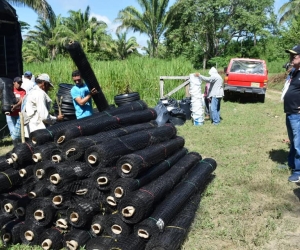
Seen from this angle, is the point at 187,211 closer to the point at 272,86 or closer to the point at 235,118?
the point at 235,118

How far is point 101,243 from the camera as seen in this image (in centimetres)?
343

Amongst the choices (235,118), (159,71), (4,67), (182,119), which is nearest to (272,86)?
(159,71)

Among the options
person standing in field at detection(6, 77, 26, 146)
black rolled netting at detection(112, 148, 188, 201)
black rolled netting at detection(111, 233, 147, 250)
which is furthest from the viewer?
person standing in field at detection(6, 77, 26, 146)

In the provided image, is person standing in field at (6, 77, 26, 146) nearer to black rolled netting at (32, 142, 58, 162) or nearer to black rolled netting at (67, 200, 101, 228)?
black rolled netting at (32, 142, 58, 162)

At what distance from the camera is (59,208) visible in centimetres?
369

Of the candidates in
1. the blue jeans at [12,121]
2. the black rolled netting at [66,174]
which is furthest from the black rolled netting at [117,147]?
→ the blue jeans at [12,121]

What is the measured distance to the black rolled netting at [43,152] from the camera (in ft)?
13.2

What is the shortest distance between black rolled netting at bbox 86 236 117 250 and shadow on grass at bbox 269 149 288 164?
14.2 feet

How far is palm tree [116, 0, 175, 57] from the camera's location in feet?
116

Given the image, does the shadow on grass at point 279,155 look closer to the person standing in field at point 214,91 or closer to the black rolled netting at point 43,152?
the person standing in field at point 214,91

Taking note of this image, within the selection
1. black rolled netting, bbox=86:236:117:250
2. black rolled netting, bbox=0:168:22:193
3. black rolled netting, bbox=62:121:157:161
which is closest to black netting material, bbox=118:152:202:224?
black rolled netting, bbox=86:236:117:250

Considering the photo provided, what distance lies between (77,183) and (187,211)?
135 cm

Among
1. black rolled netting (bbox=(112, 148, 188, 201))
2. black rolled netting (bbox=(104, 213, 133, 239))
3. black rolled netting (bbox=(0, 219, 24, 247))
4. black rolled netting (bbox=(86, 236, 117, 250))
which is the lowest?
black rolled netting (bbox=(0, 219, 24, 247))

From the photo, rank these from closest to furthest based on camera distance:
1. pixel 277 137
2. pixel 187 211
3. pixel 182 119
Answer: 1. pixel 187 211
2. pixel 277 137
3. pixel 182 119
